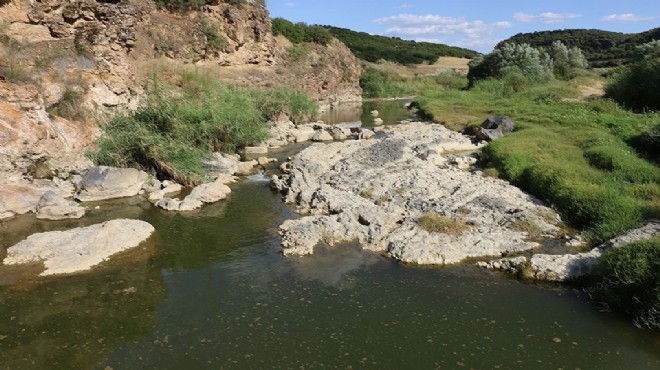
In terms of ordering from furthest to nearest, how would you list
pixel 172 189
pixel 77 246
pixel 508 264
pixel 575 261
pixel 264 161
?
pixel 264 161
pixel 172 189
pixel 77 246
pixel 508 264
pixel 575 261

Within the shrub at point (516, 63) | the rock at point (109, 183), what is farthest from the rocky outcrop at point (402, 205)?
the shrub at point (516, 63)

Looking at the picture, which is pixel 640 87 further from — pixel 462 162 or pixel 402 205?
pixel 402 205

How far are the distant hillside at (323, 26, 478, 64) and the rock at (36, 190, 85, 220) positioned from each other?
105074mm

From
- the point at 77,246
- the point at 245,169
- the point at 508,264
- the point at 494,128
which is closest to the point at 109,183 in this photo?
the point at 77,246

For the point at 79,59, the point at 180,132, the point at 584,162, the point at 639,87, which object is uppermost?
the point at 79,59

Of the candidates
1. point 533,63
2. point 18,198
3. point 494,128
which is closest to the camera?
point 18,198

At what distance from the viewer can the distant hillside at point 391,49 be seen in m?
124

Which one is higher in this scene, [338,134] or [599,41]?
[599,41]

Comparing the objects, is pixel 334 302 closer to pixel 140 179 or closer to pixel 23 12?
pixel 140 179

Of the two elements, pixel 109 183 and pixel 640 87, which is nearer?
pixel 109 183

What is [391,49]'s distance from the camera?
131m

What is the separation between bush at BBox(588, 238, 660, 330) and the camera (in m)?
10.5

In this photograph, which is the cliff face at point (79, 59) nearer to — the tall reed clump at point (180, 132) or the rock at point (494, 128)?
the tall reed clump at point (180, 132)

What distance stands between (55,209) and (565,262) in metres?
16.6
